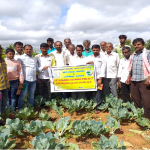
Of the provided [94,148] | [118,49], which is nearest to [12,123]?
[94,148]

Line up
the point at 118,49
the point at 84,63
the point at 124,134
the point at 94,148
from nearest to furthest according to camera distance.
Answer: the point at 94,148
the point at 124,134
the point at 84,63
the point at 118,49

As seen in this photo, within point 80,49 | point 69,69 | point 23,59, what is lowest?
point 69,69

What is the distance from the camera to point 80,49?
4.57 metres

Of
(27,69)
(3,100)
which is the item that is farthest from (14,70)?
(3,100)

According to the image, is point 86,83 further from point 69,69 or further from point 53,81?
point 53,81

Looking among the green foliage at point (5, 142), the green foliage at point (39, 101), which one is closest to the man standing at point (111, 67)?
the green foliage at point (39, 101)

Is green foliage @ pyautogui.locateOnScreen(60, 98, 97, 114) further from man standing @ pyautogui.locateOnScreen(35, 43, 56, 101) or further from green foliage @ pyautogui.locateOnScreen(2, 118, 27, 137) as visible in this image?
green foliage @ pyautogui.locateOnScreen(2, 118, 27, 137)

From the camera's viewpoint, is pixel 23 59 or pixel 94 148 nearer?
pixel 94 148

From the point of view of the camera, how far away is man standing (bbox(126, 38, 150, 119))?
372cm

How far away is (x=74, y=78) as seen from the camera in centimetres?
484

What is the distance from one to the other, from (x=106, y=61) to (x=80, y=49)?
926 millimetres

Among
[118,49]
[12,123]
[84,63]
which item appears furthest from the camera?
[118,49]

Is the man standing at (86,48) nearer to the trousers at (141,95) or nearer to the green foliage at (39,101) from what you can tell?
the trousers at (141,95)

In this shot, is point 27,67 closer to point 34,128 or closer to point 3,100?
point 3,100
